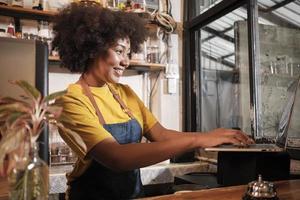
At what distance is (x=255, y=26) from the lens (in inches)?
88.8

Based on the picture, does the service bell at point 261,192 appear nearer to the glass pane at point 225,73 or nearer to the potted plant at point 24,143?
the potted plant at point 24,143

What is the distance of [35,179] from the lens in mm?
600

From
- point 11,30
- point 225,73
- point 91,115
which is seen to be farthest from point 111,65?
point 225,73

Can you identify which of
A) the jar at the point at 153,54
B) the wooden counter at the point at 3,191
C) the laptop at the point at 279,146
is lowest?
the wooden counter at the point at 3,191

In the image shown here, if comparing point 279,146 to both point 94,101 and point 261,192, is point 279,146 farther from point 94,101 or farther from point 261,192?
point 94,101

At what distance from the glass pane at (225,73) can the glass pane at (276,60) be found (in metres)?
0.14

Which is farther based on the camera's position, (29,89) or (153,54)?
(153,54)

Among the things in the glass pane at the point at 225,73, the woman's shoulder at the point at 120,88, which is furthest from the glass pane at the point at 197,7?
the woman's shoulder at the point at 120,88

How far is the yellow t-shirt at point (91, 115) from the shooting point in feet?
3.44

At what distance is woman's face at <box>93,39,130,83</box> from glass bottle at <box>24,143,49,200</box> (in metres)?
0.73

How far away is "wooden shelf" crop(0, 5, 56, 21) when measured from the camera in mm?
2271

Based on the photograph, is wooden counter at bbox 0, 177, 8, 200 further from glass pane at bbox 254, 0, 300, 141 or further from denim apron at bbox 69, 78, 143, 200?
glass pane at bbox 254, 0, 300, 141

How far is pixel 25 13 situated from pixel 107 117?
58.8 inches

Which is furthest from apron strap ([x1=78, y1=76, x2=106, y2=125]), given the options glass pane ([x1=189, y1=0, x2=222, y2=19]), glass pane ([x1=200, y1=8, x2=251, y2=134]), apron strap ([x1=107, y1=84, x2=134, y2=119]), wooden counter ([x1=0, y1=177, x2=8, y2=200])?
glass pane ([x1=189, y1=0, x2=222, y2=19])
